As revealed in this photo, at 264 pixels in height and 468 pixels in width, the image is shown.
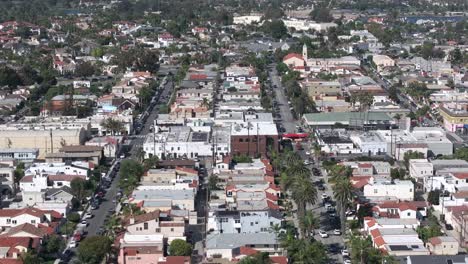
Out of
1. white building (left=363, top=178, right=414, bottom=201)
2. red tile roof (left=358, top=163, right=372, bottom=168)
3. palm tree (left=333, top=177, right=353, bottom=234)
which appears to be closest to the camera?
palm tree (left=333, top=177, right=353, bottom=234)

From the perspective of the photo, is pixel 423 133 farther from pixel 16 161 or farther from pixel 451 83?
pixel 16 161

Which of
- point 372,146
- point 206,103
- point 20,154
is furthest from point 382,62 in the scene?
point 20,154

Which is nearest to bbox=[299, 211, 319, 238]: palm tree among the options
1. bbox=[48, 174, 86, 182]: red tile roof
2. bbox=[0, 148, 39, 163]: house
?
bbox=[48, 174, 86, 182]: red tile roof

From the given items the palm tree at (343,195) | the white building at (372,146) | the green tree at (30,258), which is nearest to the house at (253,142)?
the white building at (372,146)

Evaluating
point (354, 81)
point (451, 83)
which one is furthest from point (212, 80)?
point (451, 83)

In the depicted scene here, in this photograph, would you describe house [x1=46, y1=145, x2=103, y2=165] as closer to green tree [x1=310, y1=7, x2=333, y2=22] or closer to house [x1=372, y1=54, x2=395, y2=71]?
house [x1=372, y1=54, x2=395, y2=71]

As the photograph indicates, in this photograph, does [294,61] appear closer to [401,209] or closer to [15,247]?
[401,209]
